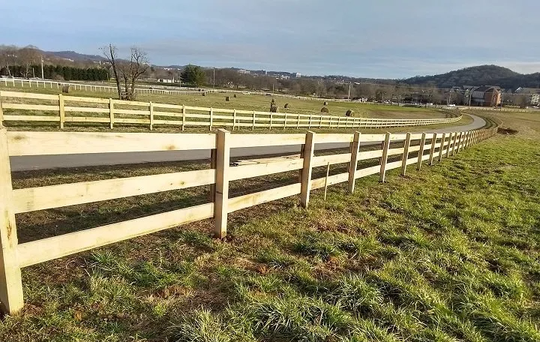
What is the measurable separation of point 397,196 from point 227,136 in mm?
4465

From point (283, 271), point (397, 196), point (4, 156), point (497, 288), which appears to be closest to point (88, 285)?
point (4, 156)

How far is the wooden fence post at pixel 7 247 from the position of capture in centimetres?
266

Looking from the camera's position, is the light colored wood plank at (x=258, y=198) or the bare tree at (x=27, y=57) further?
the bare tree at (x=27, y=57)

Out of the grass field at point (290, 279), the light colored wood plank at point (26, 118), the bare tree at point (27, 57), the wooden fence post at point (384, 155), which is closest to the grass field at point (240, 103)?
the light colored wood plank at point (26, 118)

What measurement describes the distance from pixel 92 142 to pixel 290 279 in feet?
7.13

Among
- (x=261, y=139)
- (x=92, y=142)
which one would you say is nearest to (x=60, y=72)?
(x=261, y=139)

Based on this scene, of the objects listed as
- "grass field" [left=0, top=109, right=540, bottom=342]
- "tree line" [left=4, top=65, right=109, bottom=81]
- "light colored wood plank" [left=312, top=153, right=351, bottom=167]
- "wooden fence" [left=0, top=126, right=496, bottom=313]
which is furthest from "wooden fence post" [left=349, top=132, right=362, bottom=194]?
"tree line" [left=4, top=65, right=109, bottom=81]

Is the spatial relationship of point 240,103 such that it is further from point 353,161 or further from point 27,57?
point 27,57

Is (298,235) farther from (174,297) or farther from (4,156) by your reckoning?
→ (4,156)

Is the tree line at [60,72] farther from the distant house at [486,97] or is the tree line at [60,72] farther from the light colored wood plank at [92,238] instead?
the distant house at [486,97]

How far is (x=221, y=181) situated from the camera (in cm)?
439

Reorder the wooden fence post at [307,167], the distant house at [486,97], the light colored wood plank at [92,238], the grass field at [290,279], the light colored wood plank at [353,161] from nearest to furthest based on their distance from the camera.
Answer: the grass field at [290,279] → the light colored wood plank at [92,238] → the wooden fence post at [307,167] → the light colored wood plank at [353,161] → the distant house at [486,97]

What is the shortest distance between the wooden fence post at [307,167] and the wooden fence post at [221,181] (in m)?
1.79

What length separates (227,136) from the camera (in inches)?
168
